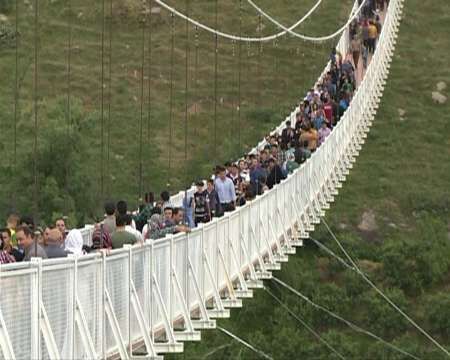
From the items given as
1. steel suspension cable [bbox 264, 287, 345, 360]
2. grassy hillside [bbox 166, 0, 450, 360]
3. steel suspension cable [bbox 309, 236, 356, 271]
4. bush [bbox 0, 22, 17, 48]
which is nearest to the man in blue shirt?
grassy hillside [bbox 166, 0, 450, 360]

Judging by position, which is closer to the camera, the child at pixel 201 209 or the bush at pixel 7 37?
the child at pixel 201 209

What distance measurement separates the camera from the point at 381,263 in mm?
71500

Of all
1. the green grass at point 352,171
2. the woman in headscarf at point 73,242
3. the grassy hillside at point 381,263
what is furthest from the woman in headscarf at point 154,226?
the green grass at point 352,171

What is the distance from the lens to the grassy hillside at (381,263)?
212ft

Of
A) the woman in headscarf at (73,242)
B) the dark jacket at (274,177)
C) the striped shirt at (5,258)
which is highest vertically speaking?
the striped shirt at (5,258)

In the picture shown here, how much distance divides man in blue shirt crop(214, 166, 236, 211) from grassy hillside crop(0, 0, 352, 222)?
3248 cm

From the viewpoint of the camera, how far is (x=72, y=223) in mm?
60188

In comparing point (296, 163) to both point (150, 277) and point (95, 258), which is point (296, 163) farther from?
point (95, 258)

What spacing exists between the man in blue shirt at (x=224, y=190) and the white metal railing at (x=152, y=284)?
0.28 m

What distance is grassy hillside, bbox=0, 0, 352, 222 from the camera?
70875mm

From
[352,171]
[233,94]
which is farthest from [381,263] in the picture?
[233,94]

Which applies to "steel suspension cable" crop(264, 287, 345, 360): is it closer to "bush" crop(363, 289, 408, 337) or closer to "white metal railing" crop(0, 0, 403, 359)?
"bush" crop(363, 289, 408, 337)

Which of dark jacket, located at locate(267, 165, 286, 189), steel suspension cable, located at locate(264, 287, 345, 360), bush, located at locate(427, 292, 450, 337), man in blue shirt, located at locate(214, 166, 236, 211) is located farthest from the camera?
bush, located at locate(427, 292, 450, 337)

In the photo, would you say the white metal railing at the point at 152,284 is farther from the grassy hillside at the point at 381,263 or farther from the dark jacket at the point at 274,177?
the grassy hillside at the point at 381,263
